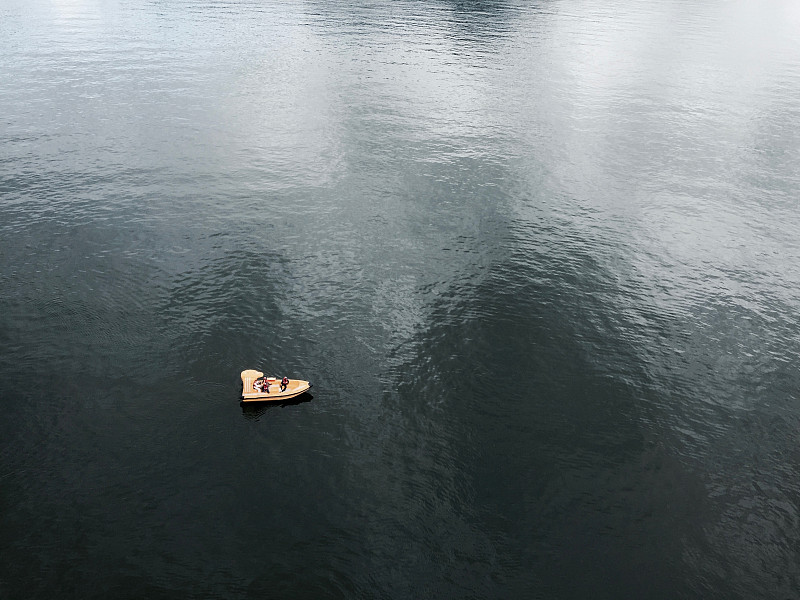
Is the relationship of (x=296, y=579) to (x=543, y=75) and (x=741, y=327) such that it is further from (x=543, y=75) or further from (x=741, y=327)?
(x=543, y=75)

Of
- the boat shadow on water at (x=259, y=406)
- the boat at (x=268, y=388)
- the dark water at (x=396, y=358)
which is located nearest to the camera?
the dark water at (x=396, y=358)

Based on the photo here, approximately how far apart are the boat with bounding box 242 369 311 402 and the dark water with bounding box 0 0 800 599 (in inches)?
94.7

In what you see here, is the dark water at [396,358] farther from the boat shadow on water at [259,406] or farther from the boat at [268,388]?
the boat at [268,388]

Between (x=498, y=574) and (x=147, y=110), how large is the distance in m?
149

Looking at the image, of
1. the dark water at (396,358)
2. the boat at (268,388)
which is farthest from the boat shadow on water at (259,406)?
the dark water at (396,358)

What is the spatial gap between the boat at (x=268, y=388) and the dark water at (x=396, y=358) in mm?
2406

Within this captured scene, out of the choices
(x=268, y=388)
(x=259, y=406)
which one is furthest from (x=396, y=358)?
(x=259, y=406)

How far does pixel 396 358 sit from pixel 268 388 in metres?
18.0

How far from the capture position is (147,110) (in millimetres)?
158375

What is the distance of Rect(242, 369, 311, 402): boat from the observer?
2854 inches

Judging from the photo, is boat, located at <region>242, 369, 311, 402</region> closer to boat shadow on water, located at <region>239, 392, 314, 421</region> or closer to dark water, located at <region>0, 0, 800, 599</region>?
Result: boat shadow on water, located at <region>239, 392, 314, 421</region>

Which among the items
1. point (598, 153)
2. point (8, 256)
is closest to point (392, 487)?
point (8, 256)

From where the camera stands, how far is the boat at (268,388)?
72500 mm

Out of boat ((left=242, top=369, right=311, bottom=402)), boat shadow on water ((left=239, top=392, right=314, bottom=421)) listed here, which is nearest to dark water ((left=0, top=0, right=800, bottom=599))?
boat shadow on water ((left=239, top=392, right=314, bottom=421))
